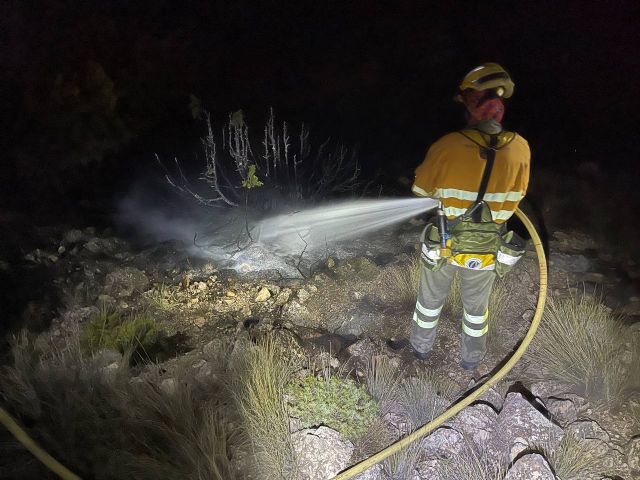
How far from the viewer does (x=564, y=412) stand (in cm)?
262

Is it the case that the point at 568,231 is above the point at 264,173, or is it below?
below

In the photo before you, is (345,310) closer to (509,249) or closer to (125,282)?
(509,249)

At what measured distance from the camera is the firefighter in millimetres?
2379

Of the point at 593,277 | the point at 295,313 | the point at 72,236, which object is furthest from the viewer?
the point at 72,236

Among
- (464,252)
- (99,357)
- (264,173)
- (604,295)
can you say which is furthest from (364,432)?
(264,173)

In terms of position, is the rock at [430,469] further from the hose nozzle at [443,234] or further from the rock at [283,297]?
the rock at [283,297]

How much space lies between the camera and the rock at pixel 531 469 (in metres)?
2.14

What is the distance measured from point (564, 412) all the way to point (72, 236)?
5.15 meters

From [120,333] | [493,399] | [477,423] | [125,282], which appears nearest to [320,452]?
[477,423]

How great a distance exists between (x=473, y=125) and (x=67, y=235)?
4673 mm

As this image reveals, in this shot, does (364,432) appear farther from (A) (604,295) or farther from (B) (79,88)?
(B) (79,88)

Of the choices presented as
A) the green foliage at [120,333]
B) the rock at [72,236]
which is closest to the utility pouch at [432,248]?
the green foliage at [120,333]

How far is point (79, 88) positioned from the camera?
295 inches

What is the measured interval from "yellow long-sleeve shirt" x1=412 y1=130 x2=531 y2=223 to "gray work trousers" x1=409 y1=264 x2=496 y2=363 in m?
0.44
